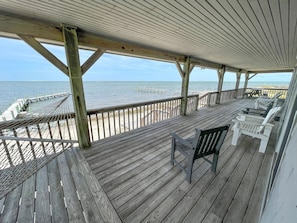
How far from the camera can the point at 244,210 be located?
4.92 ft

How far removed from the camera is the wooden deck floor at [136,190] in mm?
1454

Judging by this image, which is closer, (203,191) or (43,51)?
(203,191)

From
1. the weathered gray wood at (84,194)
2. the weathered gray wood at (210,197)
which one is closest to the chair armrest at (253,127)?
the weathered gray wood at (210,197)

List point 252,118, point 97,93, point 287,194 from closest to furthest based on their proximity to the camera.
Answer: point 287,194, point 252,118, point 97,93

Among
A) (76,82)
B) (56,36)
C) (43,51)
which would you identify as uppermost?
(56,36)

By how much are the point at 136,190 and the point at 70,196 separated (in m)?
0.85

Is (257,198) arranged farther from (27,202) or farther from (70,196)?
(27,202)

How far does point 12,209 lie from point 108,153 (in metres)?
1.40

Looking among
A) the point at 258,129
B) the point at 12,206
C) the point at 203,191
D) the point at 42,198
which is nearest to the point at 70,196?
the point at 42,198

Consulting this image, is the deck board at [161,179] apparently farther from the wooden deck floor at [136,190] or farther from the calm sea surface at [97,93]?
the calm sea surface at [97,93]

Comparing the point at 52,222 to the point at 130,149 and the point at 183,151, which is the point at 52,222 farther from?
the point at 183,151

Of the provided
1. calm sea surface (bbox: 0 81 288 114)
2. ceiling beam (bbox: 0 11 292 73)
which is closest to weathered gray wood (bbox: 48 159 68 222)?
ceiling beam (bbox: 0 11 292 73)

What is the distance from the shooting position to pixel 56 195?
169cm

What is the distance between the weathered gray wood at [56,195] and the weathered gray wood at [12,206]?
12.8 inches
